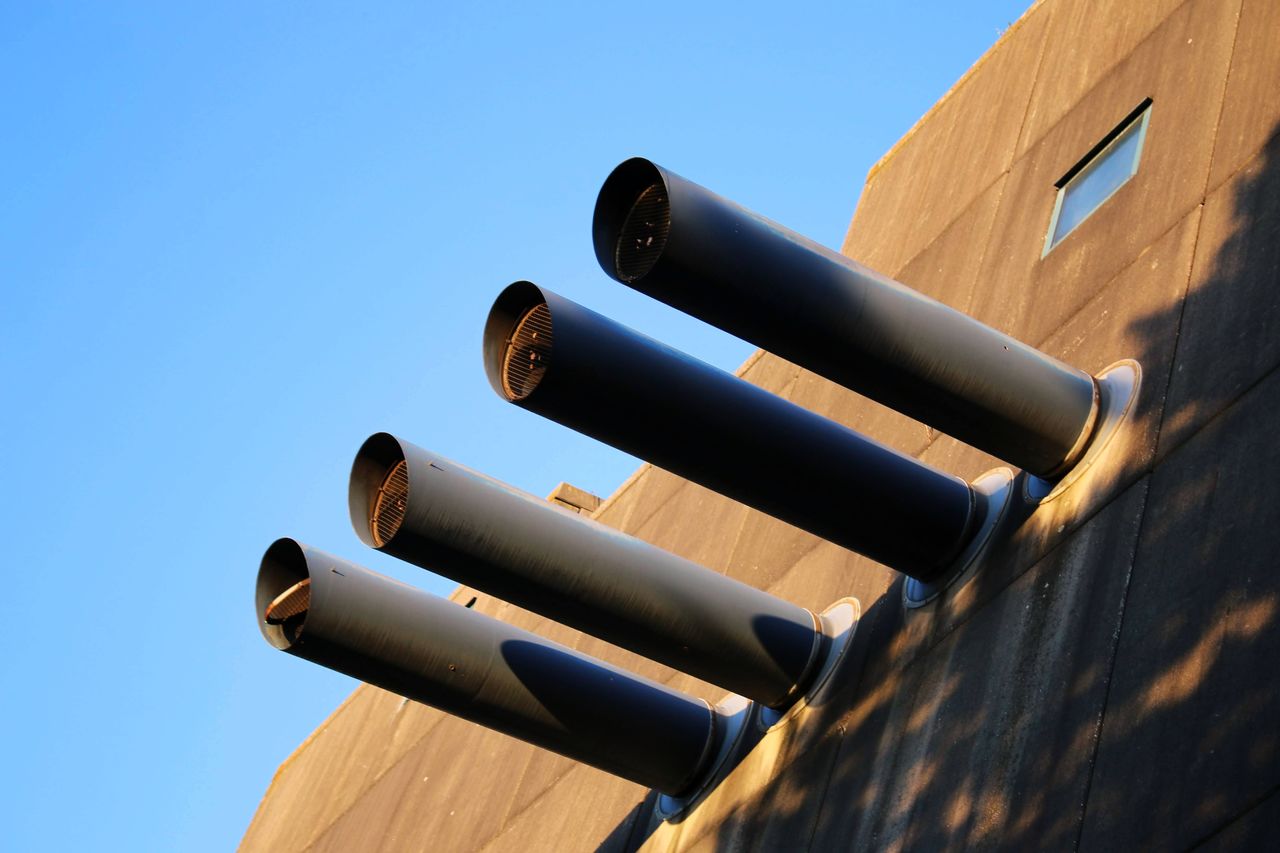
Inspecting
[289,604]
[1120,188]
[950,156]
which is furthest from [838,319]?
[950,156]

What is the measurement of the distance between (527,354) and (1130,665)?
2641mm

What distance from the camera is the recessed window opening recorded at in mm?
8141

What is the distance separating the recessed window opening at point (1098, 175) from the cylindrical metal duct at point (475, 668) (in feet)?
9.93

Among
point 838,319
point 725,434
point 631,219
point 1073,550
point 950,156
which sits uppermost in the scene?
point 950,156


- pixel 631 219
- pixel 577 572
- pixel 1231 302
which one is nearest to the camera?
pixel 1231 302

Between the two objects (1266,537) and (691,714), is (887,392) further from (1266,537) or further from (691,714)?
(691,714)

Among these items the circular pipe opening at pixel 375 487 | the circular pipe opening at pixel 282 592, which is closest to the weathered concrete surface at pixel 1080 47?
the circular pipe opening at pixel 375 487

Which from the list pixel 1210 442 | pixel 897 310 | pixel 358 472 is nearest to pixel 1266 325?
pixel 1210 442

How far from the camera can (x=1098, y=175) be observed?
841 cm

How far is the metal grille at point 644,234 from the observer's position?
21.5ft

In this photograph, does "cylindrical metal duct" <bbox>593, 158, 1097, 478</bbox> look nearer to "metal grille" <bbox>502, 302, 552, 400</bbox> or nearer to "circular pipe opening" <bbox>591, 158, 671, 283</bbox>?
"circular pipe opening" <bbox>591, 158, 671, 283</bbox>

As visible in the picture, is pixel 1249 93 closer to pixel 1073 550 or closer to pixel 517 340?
pixel 1073 550

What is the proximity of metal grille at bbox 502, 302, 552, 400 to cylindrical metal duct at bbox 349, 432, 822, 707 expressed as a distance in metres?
0.53

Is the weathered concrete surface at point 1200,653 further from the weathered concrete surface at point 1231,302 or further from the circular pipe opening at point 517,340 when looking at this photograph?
the circular pipe opening at point 517,340
